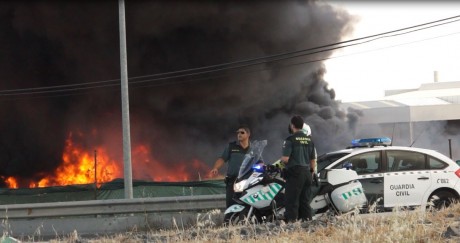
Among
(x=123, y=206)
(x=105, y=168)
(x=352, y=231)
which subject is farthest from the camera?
(x=105, y=168)

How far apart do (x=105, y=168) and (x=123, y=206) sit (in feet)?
50.6

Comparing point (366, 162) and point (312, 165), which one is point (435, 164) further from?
point (312, 165)

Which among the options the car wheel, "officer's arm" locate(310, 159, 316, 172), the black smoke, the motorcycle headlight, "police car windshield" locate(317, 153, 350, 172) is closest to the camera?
"officer's arm" locate(310, 159, 316, 172)

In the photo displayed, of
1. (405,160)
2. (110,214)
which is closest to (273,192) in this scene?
(405,160)

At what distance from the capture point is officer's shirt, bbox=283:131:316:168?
7691mm

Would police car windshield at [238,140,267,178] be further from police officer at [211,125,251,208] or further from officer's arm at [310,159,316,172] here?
officer's arm at [310,159,316,172]

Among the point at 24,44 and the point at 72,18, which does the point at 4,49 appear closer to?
the point at 24,44

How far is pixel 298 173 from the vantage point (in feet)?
25.1

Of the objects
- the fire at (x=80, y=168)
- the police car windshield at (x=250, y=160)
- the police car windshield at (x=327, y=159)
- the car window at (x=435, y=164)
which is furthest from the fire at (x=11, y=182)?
the car window at (x=435, y=164)

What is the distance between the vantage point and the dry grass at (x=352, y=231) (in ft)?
15.3

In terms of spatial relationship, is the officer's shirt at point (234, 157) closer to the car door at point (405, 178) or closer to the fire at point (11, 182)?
the car door at point (405, 178)

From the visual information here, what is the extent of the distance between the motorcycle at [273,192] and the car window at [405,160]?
1030mm

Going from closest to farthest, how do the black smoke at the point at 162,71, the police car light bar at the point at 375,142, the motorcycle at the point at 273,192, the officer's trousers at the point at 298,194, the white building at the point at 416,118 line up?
the officer's trousers at the point at 298,194 < the motorcycle at the point at 273,192 < the police car light bar at the point at 375,142 < the black smoke at the point at 162,71 < the white building at the point at 416,118

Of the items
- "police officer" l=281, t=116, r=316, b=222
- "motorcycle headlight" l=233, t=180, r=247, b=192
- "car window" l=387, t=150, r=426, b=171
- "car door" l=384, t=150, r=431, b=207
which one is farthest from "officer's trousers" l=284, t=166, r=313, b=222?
"car window" l=387, t=150, r=426, b=171
